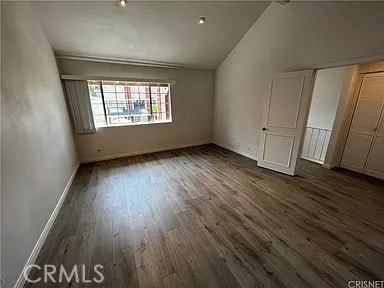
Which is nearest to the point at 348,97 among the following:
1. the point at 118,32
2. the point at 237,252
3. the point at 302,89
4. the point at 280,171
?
the point at 302,89

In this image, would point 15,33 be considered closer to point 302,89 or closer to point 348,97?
point 302,89

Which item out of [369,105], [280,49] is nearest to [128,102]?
[280,49]

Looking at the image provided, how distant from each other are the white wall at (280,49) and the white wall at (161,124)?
485 mm

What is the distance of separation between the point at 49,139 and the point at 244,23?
4.24 meters

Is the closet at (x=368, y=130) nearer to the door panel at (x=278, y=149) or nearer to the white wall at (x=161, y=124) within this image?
the door panel at (x=278, y=149)

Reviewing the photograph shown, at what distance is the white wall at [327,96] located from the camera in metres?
3.42

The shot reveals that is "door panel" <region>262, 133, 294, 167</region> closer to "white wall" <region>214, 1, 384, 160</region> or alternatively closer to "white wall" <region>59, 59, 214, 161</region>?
"white wall" <region>214, 1, 384, 160</region>

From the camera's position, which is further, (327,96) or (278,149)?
(327,96)

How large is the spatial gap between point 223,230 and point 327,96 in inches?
149

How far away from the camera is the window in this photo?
13.2ft

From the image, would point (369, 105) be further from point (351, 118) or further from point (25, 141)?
point (25, 141)

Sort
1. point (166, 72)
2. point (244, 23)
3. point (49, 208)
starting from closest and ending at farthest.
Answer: point (49, 208) < point (244, 23) < point (166, 72)

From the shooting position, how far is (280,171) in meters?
3.46

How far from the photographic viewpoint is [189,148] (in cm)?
526
